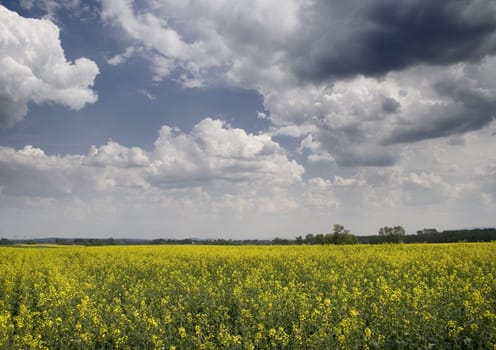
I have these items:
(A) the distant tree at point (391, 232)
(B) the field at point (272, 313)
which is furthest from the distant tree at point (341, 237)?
(B) the field at point (272, 313)

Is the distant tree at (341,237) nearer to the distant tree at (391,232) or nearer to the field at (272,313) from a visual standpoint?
the distant tree at (391,232)

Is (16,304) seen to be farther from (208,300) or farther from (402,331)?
(402,331)

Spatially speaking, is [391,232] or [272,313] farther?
[391,232]

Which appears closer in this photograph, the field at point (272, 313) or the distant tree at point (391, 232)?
the field at point (272, 313)

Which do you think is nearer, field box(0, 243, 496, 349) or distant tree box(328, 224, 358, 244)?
field box(0, 243, 496, 349)

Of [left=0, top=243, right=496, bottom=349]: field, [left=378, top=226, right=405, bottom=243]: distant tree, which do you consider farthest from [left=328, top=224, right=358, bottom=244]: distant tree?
[left=0, top=243, right=496, bottom=349]: field

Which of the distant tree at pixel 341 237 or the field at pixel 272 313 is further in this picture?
the distant tree at pixel 341 237

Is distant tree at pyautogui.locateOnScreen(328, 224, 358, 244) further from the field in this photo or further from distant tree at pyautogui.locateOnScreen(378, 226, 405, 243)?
the field

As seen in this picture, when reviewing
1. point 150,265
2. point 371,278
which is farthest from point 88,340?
point 150,265

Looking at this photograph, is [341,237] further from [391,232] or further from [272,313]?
[272,313]

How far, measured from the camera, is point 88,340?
9508 mm

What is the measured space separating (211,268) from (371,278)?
903 cm

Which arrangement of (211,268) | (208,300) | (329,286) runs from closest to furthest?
(208,300)
(329,286)
(211,268)

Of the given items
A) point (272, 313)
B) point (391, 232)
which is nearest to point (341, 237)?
point (391, 232)
